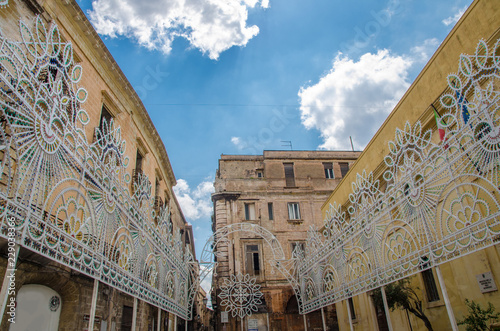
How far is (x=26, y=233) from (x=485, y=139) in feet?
13.5

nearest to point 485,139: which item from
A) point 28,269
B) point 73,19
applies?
point 28,269

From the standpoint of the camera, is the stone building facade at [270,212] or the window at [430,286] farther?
the stone building facade at [270,212]

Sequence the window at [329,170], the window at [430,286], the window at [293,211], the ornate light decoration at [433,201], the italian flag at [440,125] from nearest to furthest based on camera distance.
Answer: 1. the ornate light decoration at [433,201]
2. the italian flag at [440,125]
3. the window at [430,286]
4. the window at [293,211]
5. the window at [329,170]

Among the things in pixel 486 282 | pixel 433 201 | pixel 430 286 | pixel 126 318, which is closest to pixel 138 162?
pixel 126 318

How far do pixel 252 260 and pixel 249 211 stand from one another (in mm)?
2942

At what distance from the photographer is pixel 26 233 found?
2477 millimetres

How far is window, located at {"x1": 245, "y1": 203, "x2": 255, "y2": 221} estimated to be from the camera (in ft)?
66.8

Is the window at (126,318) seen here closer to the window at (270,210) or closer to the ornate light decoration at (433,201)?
the ornate light decoration at (433,201)

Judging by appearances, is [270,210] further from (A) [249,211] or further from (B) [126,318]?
(B) [126,318]

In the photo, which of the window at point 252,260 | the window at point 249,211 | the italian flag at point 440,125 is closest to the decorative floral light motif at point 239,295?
the window at point 252,260

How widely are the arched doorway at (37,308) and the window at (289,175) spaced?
16.7 meters

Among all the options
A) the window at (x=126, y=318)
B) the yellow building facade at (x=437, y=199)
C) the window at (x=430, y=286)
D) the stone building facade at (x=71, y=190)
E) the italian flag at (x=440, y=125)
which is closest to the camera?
the stone building facade at (x=71, y=190)

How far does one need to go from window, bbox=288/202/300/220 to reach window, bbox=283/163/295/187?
133 centimetres

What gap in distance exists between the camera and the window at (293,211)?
2059cm
